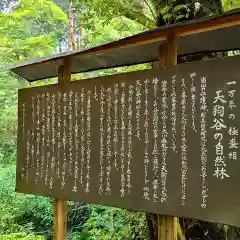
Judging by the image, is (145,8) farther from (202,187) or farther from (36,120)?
(202,187)

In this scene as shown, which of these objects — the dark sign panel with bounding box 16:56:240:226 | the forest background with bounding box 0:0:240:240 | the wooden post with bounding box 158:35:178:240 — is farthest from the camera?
the forest background with bounding box 0:0:240:240

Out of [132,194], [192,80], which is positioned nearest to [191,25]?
[192,80]

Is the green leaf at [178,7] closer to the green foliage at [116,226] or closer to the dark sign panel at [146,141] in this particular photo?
the dark sign panel at [146,141]

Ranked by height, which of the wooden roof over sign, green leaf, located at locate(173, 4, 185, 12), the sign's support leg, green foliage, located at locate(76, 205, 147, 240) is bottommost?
green foliage, located at locate(76, 205, 147, 240)

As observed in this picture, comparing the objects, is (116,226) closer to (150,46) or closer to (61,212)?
(61,212)

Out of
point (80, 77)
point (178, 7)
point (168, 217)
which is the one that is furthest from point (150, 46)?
point (80, 77)

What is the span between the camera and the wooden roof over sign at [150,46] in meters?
2.35

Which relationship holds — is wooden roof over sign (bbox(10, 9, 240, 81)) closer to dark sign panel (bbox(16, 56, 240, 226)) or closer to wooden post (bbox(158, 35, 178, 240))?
wooden post (bbox(158, 35, 178, 240))

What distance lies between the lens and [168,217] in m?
2.52

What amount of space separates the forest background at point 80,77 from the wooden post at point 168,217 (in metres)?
0.96

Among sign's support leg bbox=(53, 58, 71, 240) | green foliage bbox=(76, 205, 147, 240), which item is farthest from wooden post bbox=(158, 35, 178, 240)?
green foliage bbox=(76, 205, 147, 240)

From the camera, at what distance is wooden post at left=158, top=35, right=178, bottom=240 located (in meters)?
2.52

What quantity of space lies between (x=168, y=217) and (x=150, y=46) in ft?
4.96

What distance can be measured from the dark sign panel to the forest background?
1180 mm
